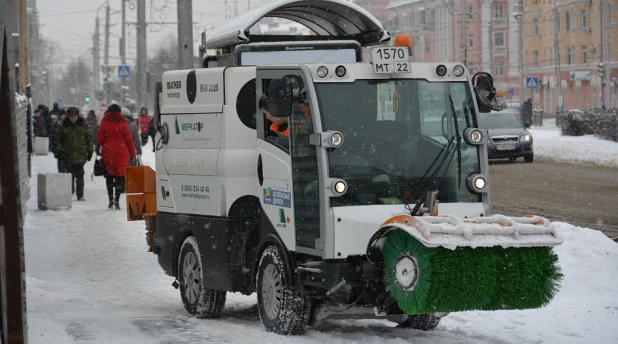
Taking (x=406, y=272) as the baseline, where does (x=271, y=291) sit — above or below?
below

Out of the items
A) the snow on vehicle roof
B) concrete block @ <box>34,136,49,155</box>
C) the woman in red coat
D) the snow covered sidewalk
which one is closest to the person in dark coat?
concrete block @ <box>34,136,49,155</box>

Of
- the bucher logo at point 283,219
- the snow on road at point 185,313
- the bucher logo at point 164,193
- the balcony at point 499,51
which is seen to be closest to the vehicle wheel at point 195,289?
the snow on road at point 185,313

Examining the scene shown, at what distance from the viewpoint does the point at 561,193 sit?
22.3 metres

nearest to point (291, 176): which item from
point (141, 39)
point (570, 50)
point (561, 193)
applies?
point (561, 193)

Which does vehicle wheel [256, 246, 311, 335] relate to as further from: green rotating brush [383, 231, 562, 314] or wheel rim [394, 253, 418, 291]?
Result: wheel rim [394, 253, 418, 291]

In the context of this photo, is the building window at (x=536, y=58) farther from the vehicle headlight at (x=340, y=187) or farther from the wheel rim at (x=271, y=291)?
the vehicle headlight at (x=340, y=187)

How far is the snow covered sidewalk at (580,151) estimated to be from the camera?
33.1m

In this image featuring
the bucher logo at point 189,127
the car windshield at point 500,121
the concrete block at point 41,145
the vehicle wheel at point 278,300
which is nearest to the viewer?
the vehicle wheel at point 278,300

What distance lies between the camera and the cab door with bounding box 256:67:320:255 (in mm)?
8500

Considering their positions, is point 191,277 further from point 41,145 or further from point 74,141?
point 41,145

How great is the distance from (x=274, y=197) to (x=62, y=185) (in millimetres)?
13122

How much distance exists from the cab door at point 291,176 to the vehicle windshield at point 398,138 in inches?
8.9

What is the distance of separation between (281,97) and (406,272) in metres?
1.62

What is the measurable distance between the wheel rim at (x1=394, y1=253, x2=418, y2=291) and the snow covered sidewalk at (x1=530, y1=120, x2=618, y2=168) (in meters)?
24.4
